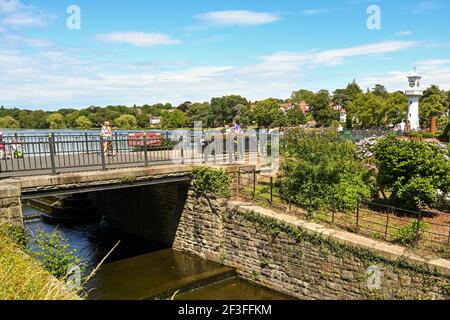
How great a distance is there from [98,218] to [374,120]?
1505 inches

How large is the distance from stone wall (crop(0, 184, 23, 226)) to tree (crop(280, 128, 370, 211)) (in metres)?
8.41

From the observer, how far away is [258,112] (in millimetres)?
67438

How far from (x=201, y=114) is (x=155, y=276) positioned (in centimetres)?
7295

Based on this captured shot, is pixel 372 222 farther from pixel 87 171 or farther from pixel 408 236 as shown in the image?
pixel 87 171

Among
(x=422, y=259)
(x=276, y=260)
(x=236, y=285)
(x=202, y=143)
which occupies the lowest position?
(x=236, y=285)

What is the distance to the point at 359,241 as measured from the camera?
976 centimetres

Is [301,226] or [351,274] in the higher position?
[301,226]

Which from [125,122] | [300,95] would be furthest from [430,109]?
[300,95]

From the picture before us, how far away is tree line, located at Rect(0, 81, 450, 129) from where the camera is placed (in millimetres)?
47500

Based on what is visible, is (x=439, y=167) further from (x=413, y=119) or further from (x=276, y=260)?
(x=413, y=119)

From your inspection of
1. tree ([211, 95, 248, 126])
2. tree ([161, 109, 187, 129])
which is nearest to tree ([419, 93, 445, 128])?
tree ([211, 95, 248, 126])

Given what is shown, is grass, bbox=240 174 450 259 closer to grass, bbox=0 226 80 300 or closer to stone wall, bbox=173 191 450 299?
stone wall, bbox=173 191 450 299
